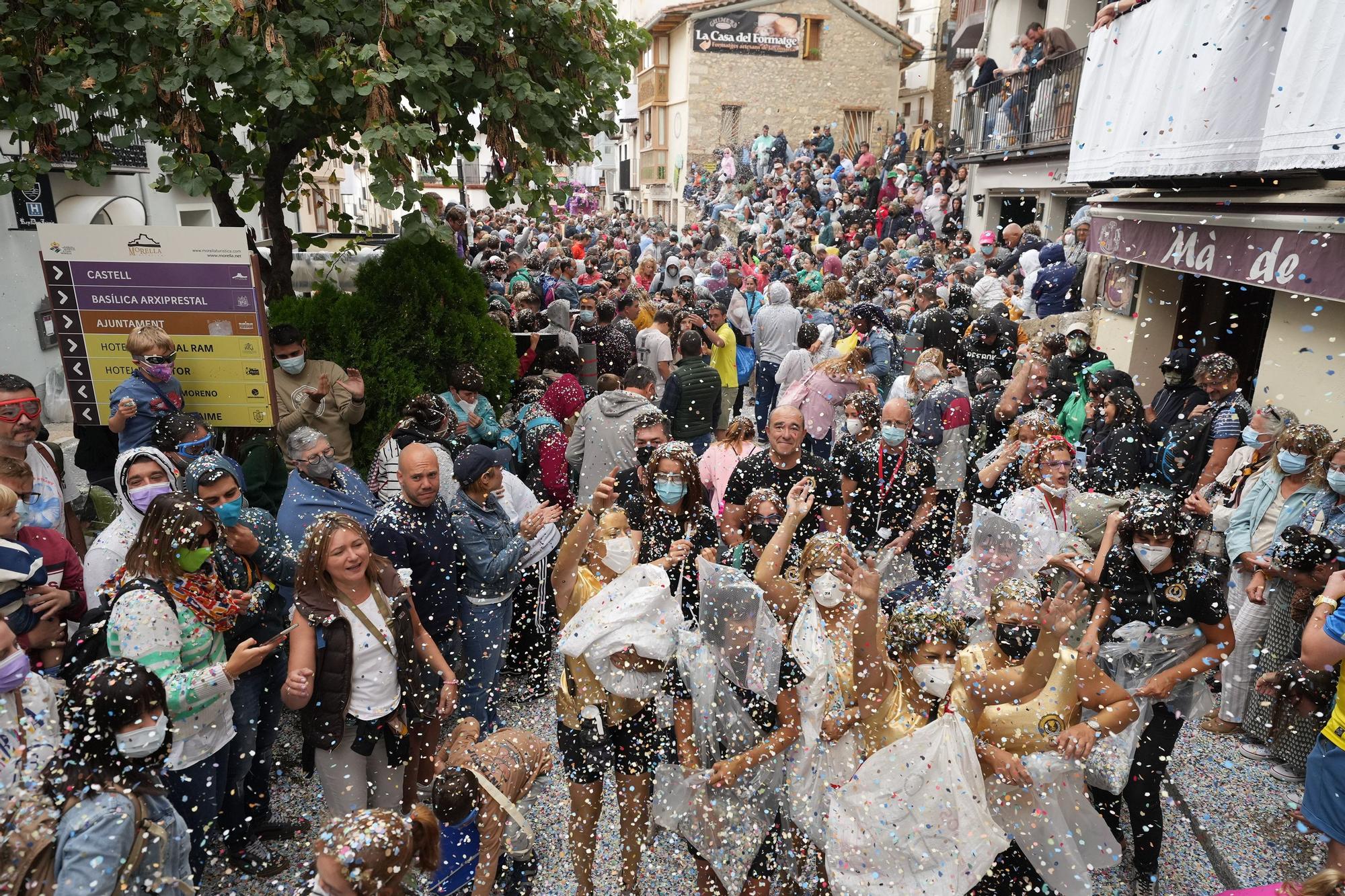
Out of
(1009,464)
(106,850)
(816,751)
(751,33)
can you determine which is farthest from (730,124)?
(106,850)

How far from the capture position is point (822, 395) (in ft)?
22.9

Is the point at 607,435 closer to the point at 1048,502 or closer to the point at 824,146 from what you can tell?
the point at 1048,502

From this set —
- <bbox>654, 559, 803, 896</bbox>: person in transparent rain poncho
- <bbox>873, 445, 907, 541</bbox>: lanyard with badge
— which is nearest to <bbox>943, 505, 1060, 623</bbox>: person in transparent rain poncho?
<bbox>873, 445, 907, 541</bbox>: lanyard with badge

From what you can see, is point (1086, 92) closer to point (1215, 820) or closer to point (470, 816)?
point (1215, 820)

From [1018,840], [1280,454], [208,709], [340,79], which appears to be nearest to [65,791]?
[208,709]

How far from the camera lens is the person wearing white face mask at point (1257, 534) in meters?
4.38

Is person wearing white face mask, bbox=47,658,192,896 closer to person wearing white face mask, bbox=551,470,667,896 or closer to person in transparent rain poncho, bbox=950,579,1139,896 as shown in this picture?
person wearing white face mask, bbox=551,470,667,896

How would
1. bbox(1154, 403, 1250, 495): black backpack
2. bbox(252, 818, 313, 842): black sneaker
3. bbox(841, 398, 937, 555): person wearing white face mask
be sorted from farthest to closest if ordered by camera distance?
1. bbox(1154, 403, 1250, 495): black backpack
2. bbox(841, 398, 937, 555): person wearing white face mask
3. bbox(252, 818, 313, 842): black sneaker

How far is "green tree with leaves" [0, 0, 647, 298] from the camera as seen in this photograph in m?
4.46

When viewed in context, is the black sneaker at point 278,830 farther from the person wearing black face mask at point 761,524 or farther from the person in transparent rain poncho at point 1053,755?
the person in transparent rain poncho at point 1053,755

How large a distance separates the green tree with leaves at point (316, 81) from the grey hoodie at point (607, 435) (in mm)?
1276

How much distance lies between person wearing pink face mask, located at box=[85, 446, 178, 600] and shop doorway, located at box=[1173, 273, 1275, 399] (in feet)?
28.8

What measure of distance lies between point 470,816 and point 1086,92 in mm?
8248

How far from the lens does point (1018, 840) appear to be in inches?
122
